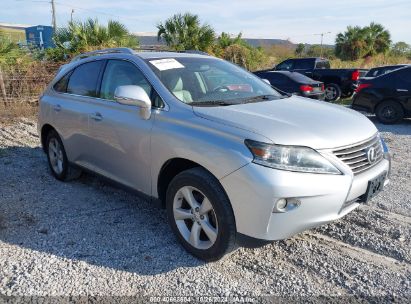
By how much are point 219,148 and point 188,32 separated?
51.3 ft

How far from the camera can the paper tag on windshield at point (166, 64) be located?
153 inches

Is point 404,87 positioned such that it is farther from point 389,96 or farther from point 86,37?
point 86,37

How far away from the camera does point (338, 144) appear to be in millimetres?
3014

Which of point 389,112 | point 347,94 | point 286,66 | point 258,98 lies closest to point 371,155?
point 258,98

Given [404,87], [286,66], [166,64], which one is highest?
[166,64]

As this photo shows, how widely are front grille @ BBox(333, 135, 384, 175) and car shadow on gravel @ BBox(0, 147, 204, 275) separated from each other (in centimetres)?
143

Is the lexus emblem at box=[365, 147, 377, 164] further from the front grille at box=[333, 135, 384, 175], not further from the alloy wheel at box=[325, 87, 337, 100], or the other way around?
the alloy wheel at box=[325, 87, 337, 100]

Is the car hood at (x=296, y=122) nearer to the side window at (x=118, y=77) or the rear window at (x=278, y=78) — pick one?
the side window at (x=118, y=77)

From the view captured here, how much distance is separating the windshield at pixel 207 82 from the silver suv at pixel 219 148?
0.01m

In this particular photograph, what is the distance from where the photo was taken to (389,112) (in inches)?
389

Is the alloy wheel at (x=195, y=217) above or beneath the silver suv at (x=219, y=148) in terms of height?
beneath

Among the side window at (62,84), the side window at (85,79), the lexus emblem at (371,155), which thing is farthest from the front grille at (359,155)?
the side window at (62,84)

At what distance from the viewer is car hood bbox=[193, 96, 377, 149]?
2936 mm

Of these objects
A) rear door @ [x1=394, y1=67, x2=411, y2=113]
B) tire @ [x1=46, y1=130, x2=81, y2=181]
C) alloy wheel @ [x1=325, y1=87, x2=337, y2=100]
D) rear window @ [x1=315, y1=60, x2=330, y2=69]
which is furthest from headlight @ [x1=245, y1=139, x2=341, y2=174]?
rear window @ [x1=315, y1=60, x2=330, y2=69]
